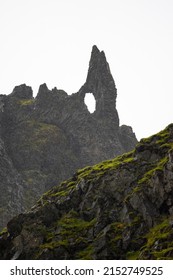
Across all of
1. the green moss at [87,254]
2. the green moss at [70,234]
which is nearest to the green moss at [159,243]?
the green moss at [87,254]

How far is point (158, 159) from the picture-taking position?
107m

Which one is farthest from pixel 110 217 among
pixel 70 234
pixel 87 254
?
pixel 87 254

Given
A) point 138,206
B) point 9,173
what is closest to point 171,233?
point 138,206

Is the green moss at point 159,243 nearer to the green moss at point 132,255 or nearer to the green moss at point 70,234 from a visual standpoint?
the green moss at point 132,255

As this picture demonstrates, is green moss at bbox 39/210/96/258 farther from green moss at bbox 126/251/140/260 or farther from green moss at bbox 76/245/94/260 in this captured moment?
green moss at bbox 126/251/140/260

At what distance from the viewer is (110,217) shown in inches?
3794

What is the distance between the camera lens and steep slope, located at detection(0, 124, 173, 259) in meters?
87.4

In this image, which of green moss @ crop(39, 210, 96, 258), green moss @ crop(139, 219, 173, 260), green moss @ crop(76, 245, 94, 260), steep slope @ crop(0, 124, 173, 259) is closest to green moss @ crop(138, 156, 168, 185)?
steep slope @ crop(0, 124, 173, 259)

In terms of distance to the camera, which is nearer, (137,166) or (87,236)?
(87,236)

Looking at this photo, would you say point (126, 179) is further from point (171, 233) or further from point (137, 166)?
point (171, 233)

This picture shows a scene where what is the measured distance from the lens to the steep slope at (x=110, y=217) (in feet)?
287

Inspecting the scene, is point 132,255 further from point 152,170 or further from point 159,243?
point 152,170
